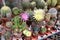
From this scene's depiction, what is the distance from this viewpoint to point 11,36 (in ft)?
4.21

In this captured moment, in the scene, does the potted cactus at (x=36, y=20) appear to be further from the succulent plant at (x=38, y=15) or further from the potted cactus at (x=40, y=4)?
the potted cactus at (x=40, y=4)

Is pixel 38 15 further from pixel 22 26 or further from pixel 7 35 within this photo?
pixel 7 35

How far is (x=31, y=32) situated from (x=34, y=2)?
32 centimetres

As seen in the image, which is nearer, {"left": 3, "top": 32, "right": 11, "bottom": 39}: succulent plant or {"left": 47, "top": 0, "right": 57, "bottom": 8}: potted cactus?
{"left": 3, "top": 32, "right": 11, "bottom": 39}: succulent plant

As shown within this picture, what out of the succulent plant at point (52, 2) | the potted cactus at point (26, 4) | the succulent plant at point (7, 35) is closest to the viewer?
the succulent plant at point (7, 35)

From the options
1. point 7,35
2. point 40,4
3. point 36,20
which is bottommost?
point 7,35

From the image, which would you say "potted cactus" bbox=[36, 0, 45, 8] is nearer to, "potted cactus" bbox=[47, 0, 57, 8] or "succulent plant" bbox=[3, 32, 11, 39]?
"potted cactus" bbox=[47, 0, 57, 8]

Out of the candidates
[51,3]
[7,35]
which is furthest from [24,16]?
[51,3]

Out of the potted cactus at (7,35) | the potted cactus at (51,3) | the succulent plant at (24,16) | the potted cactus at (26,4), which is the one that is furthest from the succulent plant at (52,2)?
the potted cactus at (7,35)

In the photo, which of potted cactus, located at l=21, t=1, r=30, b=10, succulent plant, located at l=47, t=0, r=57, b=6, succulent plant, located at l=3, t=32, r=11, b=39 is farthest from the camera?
succulent plant, located at l=47, t=0, r=57, b=6

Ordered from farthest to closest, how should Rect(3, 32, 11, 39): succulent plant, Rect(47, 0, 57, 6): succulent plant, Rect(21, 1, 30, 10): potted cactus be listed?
1. Rect(47, 0, 57, 6): succulent plant
2. Rect(21, 1, 30, 10): potted cactus
3. Rect(3, 32, 11, 39): succulent plant

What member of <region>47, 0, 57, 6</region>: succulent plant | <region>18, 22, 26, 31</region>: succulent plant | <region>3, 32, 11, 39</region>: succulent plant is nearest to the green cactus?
<region>18, 22, 26, 31</region>: succulent plant

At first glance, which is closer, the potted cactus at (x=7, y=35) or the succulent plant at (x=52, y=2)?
the potted cactus at (x=7, y=35)

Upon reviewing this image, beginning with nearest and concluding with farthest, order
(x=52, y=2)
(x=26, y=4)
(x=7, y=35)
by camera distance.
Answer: (x=7, y=35)
(x=26, y=4)
(x=52, y=2)
